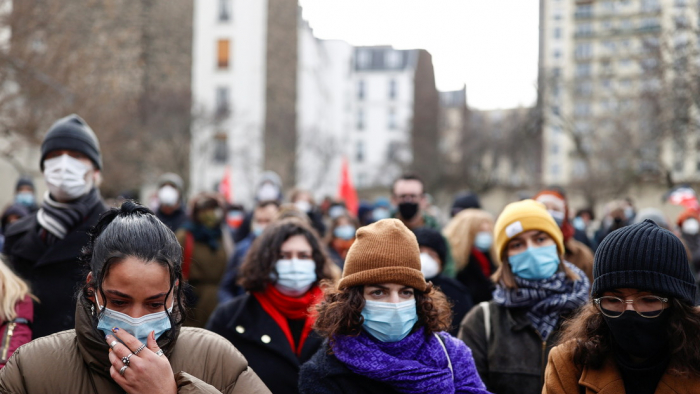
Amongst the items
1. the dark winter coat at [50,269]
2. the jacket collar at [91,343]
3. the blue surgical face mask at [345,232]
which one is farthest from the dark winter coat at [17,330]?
the blue surgical face mask at [345,232]

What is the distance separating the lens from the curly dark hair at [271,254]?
190 inches

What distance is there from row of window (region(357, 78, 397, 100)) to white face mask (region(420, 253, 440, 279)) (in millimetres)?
78513

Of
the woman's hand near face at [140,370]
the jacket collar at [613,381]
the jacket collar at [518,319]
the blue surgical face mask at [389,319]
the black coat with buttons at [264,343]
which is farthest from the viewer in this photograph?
the black coat with buttons at [264,343]

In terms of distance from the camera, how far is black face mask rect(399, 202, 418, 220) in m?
7.13

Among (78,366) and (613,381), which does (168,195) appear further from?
(613,381)

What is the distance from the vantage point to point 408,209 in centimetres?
713

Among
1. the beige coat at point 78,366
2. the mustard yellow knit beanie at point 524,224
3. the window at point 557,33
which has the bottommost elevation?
the beige coat at point 78,366

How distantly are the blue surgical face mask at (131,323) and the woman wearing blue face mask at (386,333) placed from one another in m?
1.04

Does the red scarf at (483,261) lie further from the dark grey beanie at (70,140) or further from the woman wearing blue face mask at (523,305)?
the dark grey beanie at (70,140)

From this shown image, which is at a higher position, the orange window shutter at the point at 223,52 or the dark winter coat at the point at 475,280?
the orange window shutter at the point at 223,52

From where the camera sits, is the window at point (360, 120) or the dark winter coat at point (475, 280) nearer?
the dark winter coat at point (475, 280)

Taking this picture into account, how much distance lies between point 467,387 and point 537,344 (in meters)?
0.87

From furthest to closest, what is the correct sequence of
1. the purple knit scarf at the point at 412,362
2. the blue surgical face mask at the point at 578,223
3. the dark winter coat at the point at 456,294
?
1. the blue surgical face mask at the point at 578,223
2. the dark winter coat at the point at 456,294
3. the purple knit scarf at the point at 412,362

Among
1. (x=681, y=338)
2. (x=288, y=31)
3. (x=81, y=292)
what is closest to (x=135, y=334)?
(x=81, y=292)
